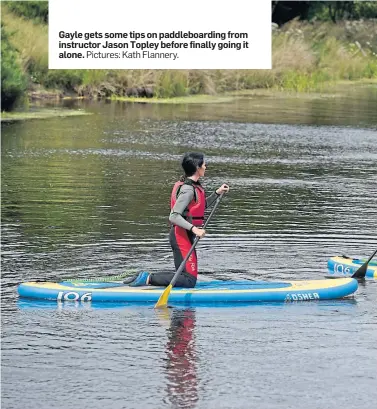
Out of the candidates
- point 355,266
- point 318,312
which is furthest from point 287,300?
point 355,266

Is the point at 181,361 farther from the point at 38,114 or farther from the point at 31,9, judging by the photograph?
the point at 31,9

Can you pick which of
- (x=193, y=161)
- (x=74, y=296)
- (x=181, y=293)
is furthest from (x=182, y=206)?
(x=74, y=296)

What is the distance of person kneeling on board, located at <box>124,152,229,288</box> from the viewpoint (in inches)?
463

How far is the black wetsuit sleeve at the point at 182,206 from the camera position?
11.7 meters

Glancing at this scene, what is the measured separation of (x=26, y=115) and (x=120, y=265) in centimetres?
2033

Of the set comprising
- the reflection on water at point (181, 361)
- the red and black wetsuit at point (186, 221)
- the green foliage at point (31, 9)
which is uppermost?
the green foliage at point (31, 9)

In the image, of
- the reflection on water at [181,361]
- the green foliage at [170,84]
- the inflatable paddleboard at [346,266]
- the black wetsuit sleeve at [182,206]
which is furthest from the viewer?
the green foliage at [170,84]

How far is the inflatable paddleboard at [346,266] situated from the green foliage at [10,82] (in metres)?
21.2

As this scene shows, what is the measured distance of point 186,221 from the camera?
1173 centimetres

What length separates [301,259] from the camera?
47.0ft

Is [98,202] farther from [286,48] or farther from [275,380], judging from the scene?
[286,48]

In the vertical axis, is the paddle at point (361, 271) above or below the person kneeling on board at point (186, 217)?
below
